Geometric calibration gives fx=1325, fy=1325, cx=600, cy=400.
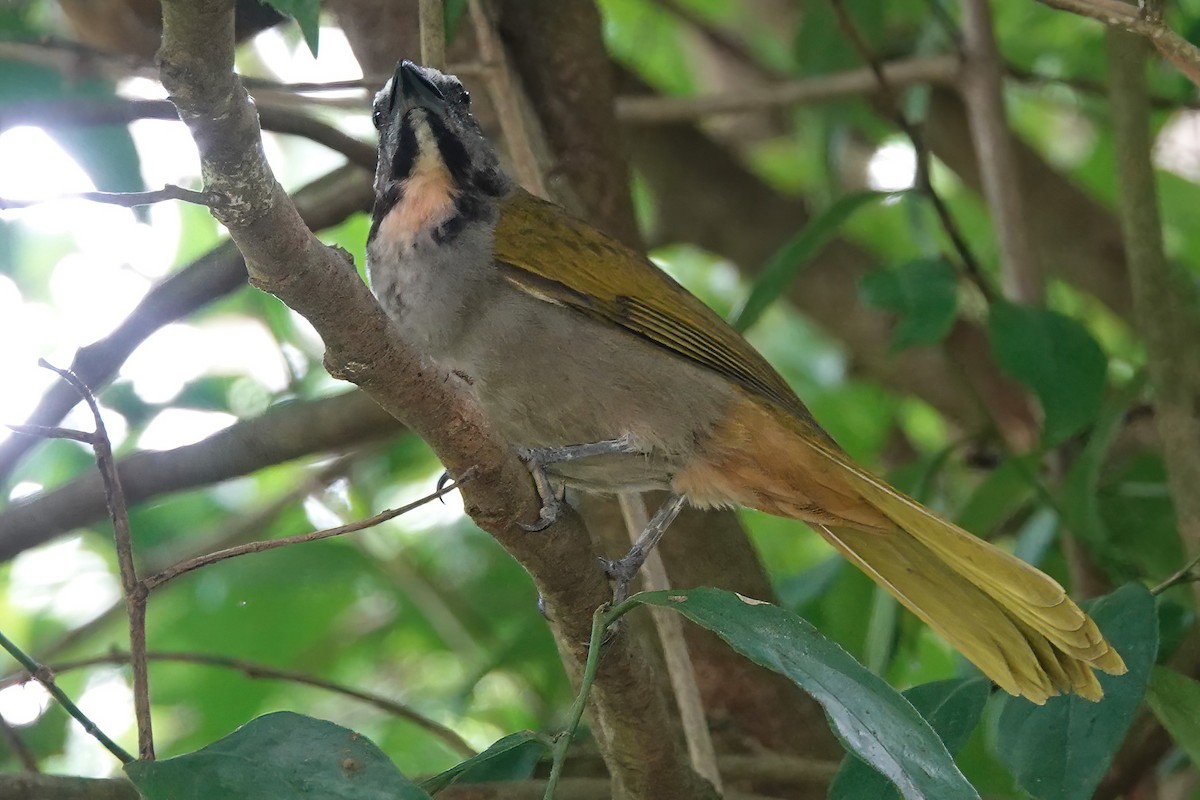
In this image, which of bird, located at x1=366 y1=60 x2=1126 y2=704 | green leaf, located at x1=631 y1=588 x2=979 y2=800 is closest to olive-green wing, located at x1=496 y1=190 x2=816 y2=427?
bird, located at x1=366 y1=60 x2=1126 y2=704

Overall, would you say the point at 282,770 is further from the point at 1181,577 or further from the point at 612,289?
the point at 1181,577

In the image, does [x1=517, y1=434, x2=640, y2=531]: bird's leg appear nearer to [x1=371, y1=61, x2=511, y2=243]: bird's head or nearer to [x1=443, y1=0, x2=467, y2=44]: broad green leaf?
[x1=371, y1=61, x2=511, y2=243]: bird's head

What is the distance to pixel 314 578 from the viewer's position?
12.6 ft

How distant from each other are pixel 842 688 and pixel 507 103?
187cm

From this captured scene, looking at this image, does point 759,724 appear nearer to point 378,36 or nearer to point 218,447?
point 218,447

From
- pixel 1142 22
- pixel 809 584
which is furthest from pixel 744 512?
pixel 1142 22

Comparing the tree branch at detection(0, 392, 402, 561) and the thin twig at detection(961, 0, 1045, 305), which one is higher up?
the thin twig at detection(961, 0, 1045, 305)

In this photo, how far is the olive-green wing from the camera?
9.59 ft

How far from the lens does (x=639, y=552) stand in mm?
2686

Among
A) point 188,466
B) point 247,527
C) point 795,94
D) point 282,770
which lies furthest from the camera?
point 247,527

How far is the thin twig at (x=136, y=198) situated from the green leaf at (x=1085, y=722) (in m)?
1.50

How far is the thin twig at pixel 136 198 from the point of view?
4.88ft

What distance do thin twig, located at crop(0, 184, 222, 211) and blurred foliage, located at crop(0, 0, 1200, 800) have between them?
29.7 inches

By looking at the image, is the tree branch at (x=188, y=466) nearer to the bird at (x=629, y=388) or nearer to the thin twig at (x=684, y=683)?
the bird at (x=629, y=388)
